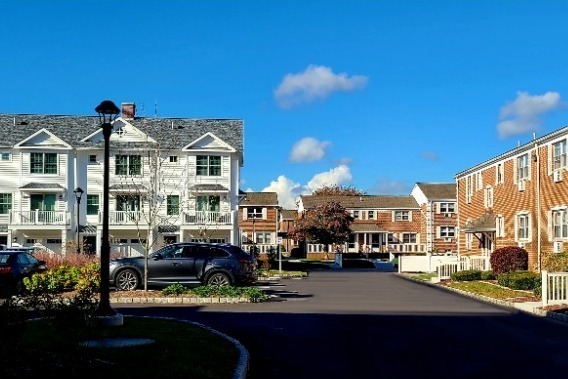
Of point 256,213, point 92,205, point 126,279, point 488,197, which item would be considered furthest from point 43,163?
point 256,213

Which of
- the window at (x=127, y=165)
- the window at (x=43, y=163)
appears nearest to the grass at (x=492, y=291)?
the window at (x=127, y=165)

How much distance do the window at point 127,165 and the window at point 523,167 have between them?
2383cm

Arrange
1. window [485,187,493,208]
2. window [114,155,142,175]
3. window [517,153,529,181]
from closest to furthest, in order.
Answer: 1. window [517,153,529,181]
2. window [485,187,493,208]
3. window [114,155,142,175]

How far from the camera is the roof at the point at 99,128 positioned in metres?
50.5

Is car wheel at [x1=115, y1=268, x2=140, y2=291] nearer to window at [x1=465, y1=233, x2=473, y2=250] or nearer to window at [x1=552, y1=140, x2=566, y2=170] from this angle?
window at [x1=552, y1=140, x2=566, y2=170]

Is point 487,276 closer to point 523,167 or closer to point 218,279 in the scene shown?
point 523,167

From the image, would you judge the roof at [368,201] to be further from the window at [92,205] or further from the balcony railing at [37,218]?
the balcony railing at [37,218]

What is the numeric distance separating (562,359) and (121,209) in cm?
4097

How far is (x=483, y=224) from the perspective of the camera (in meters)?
42.5

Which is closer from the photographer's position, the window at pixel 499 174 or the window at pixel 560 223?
the window at pixel 560 223

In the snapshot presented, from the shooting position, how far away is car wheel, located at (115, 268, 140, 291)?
24422mm

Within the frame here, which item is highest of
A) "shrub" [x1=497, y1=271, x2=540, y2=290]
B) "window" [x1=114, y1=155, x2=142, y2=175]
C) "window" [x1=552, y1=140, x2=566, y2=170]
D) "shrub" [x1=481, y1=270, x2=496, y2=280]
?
"window" [x1=114, y1=155, x2=142, y2=175]

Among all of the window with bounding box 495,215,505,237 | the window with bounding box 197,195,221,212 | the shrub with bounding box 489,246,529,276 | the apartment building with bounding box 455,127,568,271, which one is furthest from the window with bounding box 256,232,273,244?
the shrub with bounding box 489,246,529,276

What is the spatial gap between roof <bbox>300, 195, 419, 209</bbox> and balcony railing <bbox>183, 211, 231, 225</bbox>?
30480mm
